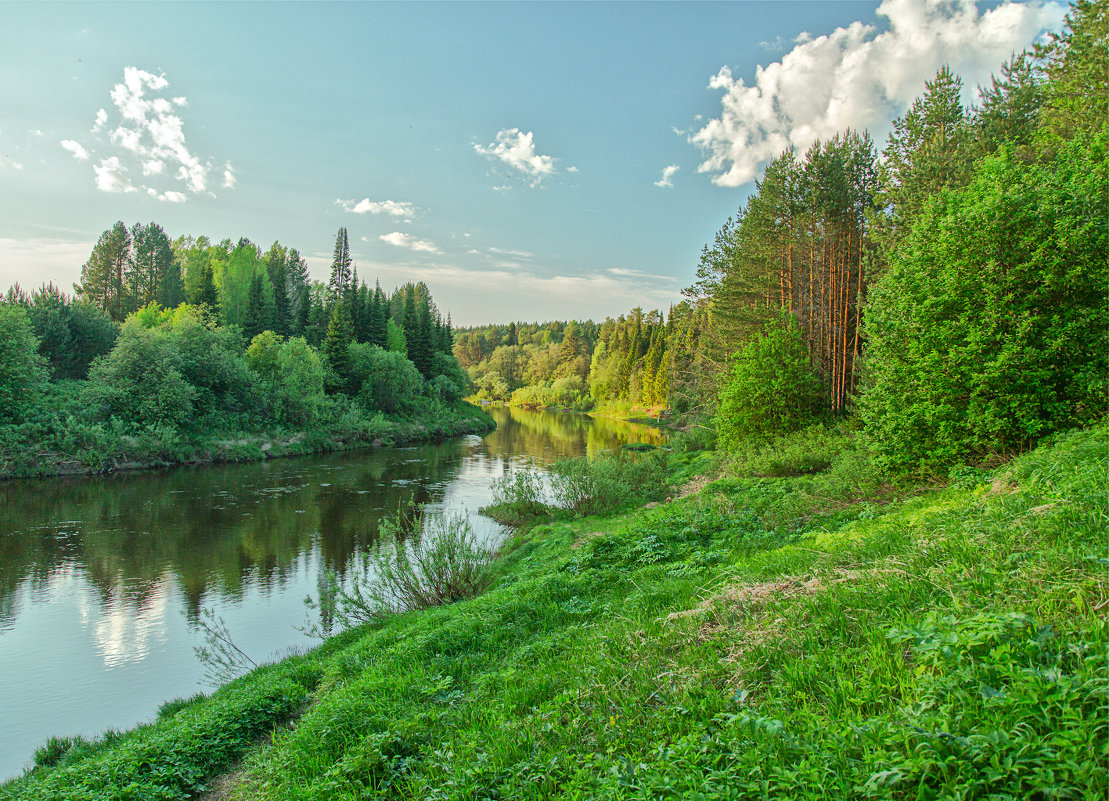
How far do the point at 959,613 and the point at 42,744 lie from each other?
495 inches

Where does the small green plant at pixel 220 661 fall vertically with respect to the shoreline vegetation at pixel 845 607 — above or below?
below

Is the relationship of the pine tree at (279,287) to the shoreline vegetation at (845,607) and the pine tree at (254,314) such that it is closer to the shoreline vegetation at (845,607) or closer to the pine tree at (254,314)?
the pine tree at (254,314)

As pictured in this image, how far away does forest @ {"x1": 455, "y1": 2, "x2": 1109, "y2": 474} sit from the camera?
1102 centimetres

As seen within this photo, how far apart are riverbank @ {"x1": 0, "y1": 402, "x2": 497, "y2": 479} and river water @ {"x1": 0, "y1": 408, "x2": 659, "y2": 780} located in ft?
5.40

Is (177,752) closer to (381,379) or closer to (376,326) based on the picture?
(381,379)

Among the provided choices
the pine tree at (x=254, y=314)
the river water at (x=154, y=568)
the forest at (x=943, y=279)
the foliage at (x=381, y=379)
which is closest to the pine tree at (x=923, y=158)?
the forest at (x=943, y=279)

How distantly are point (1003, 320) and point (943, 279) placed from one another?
149 cm

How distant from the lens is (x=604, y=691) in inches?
182

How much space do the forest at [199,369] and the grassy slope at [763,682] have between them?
106ft

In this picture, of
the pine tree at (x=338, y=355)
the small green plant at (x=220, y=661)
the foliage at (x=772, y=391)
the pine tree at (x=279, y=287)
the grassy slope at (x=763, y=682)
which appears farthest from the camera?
the pine tree at (x=279, y=287)

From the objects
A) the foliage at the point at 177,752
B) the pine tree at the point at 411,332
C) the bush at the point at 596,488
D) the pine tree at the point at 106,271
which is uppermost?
the pine tree at the point at 106,271

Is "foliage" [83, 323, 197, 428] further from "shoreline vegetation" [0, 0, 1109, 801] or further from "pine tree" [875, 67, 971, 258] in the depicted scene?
"pine tree" [875, 67, 971, 258]

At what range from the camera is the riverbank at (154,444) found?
2912 centimetres

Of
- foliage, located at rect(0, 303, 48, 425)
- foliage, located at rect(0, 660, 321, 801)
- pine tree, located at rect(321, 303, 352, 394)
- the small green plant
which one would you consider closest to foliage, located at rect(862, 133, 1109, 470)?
foliage, located at rect(0, 660, 321, 801)
